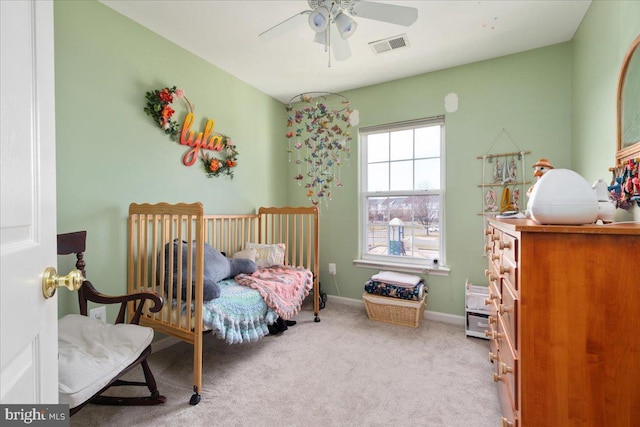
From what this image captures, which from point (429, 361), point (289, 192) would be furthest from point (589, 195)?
point (289, 192)

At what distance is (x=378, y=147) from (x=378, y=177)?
0.34m

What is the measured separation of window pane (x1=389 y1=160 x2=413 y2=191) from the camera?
3.02m

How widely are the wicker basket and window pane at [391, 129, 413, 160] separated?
1.47m

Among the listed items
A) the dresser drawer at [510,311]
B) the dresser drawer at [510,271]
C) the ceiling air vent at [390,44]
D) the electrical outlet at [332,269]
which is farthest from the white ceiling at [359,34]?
the electrical outlet at [332,269]

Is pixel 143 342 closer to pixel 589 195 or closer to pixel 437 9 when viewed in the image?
pixel 589 195

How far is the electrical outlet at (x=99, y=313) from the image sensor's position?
184cm

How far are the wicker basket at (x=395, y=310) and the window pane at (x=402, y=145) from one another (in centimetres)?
147

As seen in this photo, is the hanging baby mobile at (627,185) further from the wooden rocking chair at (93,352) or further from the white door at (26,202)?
the wooden rocking chair at (93,352)

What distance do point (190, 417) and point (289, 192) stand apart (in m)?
2.63

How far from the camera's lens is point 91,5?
182 centimetres

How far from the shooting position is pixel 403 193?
10.0 ft
